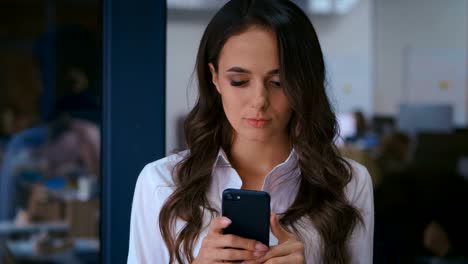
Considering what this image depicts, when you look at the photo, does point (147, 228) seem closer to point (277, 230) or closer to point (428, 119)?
point (277, 230)

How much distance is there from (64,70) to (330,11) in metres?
2.25

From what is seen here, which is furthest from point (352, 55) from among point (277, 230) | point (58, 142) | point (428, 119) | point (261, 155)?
point (277, 230)

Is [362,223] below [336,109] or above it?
below

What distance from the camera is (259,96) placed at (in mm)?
1619

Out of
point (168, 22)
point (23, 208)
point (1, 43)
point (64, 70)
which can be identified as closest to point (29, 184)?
point (23, 208)

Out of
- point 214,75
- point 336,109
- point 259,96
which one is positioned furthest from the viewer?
point 336,109

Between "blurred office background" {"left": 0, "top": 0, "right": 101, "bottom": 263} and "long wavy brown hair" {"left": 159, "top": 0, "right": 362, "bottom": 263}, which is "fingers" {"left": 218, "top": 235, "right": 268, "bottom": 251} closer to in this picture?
"long wavy brown hair" {"left": 159, "top": 0, "right": 362, "bottom": 263}

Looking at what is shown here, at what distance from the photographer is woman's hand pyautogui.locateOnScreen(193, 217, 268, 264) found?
4.91 ft

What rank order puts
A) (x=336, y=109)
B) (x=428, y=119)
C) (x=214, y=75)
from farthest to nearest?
(x=428, y=119) → (x=336, y=109) → (x=214, y=75)

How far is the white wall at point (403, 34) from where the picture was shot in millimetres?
6906

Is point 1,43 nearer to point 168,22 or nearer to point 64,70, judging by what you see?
point 64,70

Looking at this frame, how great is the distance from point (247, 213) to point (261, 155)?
302mm

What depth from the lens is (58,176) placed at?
4.41 m

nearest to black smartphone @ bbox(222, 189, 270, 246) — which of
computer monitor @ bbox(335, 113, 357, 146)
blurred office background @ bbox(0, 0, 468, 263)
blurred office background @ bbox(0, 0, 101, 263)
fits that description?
blurred office background @ bbox(0, 0, 468, 263)
